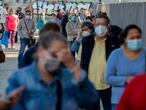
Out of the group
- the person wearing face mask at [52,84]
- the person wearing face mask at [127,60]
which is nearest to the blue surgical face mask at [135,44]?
the person wearing face mask at [127,60]

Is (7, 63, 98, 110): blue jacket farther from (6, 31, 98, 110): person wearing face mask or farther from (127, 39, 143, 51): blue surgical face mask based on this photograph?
(127, 39, 143, 51): blue surgical face mask

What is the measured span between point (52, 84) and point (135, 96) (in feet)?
1.88

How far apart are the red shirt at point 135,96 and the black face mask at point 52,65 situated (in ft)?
1.96

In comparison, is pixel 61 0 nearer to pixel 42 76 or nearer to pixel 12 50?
pixel 12 50

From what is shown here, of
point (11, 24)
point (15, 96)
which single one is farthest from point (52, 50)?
point (11, 24)

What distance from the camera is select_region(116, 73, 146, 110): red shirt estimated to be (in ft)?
12.2

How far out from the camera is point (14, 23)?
2434 centimetres

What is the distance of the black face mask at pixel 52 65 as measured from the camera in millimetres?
3389

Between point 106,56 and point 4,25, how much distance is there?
1911 cm

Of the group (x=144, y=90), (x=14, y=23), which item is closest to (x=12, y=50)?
(x=14, y=23)

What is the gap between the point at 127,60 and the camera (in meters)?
6.01

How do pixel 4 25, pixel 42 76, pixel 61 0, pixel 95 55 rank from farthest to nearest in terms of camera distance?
pixel 61 0, pixel 4 25, pixel 95 55, pixel 42 76

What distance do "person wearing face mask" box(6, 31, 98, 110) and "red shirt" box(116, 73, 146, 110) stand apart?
26 cm

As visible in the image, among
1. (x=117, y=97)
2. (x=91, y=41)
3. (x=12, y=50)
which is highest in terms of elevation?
(x=91, y=41)
